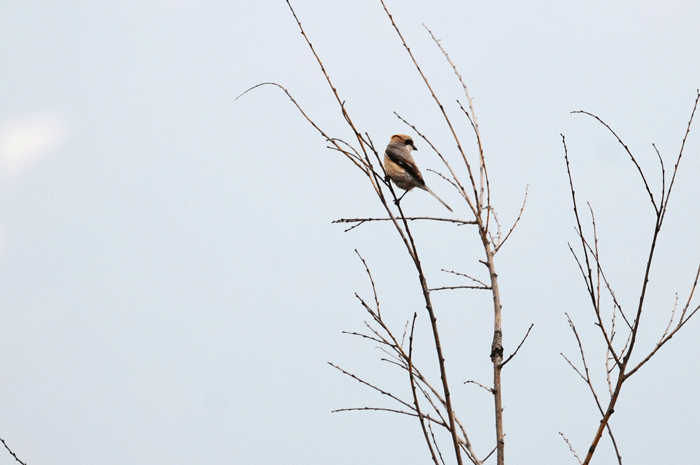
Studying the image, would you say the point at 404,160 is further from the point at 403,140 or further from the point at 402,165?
the point at 403,140

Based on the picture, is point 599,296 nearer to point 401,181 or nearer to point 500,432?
point 500,432

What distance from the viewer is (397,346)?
246 centimetres

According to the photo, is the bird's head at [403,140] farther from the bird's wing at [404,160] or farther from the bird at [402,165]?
the bird's wing at [404,160]

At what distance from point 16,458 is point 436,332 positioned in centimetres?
154

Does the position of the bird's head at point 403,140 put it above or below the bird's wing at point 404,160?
above

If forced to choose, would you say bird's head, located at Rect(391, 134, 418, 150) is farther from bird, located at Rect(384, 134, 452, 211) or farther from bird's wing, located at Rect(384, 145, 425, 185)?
bird's wing, located at Rect(384, 145, 425, 185)

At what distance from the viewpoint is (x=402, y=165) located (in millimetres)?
6141

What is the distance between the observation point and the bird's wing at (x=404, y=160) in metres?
6.00

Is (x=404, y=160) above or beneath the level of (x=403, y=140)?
beneath

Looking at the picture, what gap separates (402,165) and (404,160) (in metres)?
0.06

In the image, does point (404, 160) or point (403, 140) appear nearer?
point (404, 160)

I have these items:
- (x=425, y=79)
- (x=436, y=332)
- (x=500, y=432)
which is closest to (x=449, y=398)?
(x=436, y=332)

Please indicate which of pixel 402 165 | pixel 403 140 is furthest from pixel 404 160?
pixel 403 140

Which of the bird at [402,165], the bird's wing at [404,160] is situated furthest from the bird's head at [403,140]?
the bird's wing at [404,160]
